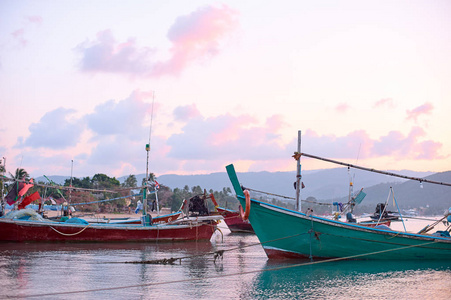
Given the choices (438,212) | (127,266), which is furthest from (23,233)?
(438,212)

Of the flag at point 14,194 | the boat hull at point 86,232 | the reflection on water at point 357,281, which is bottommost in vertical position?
the reflection on water at point 357,281

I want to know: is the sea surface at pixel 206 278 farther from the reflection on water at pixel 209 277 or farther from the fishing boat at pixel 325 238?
the fishing boat at pixel 325 238

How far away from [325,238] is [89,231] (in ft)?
39.9

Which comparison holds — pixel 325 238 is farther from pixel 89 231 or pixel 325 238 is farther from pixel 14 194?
pixel 14 194

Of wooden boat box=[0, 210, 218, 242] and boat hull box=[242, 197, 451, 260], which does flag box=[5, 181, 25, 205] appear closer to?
wooden boat box=[0, 210, 218, 242]

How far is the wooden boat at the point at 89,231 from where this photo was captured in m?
22.5

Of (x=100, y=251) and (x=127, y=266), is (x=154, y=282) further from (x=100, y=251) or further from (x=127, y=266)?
(x=100, y=251)

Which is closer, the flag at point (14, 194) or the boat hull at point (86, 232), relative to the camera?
the boat hull at point (86, 232)

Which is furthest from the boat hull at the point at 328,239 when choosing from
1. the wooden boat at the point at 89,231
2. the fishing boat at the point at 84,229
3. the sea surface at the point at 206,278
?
the wooden boat at the point at 89,231

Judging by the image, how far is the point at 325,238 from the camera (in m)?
17.0

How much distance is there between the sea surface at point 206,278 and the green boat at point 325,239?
411mm

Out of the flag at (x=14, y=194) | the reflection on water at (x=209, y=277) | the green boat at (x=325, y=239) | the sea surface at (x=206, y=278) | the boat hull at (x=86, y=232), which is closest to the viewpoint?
the sea surface at (x=206, y=278)

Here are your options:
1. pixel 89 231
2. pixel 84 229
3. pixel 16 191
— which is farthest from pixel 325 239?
pixel 16 191

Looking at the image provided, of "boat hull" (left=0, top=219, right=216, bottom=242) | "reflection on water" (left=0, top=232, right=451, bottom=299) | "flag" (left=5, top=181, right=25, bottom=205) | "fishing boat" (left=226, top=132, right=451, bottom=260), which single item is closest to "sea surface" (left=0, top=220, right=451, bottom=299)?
"reflection on water" (left=0, top=232, right=451, bottom=299)
